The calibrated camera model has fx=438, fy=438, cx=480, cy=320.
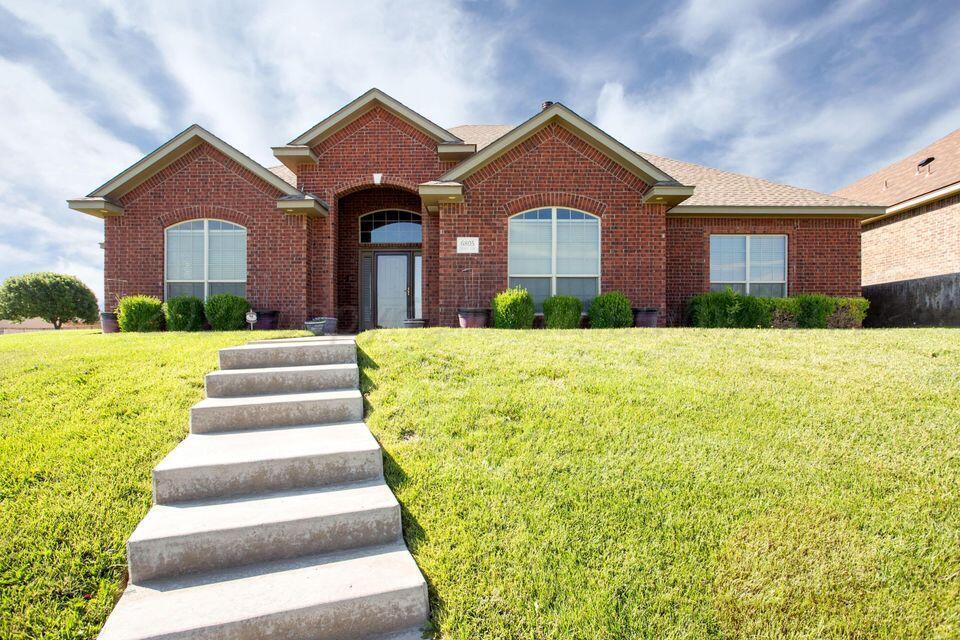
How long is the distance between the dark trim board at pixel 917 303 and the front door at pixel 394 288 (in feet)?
41.9

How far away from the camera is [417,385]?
438 cm

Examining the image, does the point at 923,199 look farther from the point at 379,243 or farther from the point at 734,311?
the point at 379,243

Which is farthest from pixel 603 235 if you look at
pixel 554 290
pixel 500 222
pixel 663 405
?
pixel 663 405

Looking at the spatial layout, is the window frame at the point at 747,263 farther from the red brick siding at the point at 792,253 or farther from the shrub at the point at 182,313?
the shrub at the point at 182,313

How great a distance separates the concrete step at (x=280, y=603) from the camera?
82.0 inches

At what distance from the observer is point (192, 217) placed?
10.1 metres

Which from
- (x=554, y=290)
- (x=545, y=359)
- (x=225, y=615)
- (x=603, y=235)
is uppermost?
(x=603, y=235)

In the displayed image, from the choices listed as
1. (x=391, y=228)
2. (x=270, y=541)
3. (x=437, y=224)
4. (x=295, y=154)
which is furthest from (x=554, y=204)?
(x=270, y=541)

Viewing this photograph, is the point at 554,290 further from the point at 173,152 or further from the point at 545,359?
the point at 173,152

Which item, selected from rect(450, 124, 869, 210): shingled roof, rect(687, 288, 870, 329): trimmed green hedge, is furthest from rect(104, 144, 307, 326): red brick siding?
rect(687, 288, 870, 329): trimmed green hedge

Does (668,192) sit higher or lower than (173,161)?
lower

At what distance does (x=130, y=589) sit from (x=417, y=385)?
99.1 inches

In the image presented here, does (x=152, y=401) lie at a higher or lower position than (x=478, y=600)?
higher

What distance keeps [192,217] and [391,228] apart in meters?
4.56
